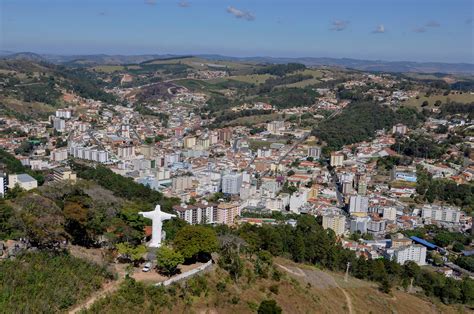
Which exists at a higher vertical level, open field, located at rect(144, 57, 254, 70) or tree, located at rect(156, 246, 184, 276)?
open field, located at rect(144, 57, 254, 70)

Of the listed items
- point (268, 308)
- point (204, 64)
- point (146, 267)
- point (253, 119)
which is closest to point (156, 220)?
point (146, 267)

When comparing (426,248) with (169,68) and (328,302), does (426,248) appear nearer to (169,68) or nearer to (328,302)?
(328,302)

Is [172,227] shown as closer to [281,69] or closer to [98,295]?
[98,295]

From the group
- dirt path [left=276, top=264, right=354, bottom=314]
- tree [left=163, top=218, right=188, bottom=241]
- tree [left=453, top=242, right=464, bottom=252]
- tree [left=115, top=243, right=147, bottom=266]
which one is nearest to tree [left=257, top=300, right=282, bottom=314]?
tree [left=115, top=243, right=147, bottom=266]

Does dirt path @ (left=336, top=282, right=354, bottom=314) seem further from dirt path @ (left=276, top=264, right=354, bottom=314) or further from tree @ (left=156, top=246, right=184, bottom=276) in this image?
tree @ (left=156, top=246, right=184, bottom=276)

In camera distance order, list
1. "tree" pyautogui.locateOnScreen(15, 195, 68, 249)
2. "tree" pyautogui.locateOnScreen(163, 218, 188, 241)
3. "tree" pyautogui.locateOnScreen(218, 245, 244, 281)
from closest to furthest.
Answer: "tree" pyautogui.locateOnScreen(15, 195, 68, 249)
"tree" pyautogui.locateOnScreen(218, 245, 244, 281)
"tree" pyautogui.locateOnScreen(163, 218, 188, 241)
